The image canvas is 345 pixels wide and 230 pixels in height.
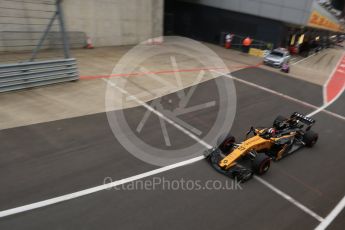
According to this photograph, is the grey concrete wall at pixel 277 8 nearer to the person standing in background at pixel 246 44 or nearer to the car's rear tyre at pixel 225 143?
the person standing in background at pixel 246 44

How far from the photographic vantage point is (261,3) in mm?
28906

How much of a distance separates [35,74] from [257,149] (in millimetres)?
9968

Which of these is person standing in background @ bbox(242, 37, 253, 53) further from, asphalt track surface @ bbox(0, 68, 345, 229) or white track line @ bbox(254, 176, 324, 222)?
white track line @ bbox(254, 176, 324, 222)

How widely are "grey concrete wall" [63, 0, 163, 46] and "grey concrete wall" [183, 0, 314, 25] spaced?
8.53m

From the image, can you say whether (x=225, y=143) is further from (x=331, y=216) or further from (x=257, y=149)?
(x=331, y=216)

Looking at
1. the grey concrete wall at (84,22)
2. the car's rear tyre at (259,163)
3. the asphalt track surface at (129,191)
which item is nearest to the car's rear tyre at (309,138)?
the asphalt track surface at (129,191)

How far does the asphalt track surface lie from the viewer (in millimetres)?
6492

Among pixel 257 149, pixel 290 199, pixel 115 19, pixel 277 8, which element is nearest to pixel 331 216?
pixel 290 199

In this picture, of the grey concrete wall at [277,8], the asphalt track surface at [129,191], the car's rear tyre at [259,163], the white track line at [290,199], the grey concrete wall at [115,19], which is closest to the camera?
the asphalt track surface at [129,191]

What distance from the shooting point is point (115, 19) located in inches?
941

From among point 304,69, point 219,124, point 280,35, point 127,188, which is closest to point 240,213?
point 127,188

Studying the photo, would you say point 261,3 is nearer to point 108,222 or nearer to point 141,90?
point 141,90

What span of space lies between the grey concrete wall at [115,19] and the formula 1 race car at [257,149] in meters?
16.8

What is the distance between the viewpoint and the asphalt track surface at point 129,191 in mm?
6492
